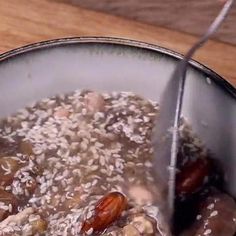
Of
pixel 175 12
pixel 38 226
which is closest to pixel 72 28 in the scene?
pixel 175 12

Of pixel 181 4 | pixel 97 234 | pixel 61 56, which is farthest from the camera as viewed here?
pixel 181 4

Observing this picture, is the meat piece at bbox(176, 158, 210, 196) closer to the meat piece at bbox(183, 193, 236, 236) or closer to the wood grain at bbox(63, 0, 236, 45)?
the meat piece at bbox(183, 193, 236, 236)

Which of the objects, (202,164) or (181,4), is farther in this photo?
(181,4)

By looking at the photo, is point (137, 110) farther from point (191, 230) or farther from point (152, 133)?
point (191, 230)

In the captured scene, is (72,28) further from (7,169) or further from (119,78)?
(7,169)

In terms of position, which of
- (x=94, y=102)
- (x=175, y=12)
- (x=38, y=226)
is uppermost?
(x=175, y=12)

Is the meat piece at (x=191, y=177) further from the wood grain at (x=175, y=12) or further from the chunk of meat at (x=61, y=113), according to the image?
the wood grain at (x=175, y=12)

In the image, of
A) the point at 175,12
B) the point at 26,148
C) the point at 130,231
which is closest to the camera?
the point at 130,231

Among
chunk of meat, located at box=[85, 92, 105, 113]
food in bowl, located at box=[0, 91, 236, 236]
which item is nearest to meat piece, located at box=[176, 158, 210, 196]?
food in bowl, located at box=[0, 91, 236, 236]

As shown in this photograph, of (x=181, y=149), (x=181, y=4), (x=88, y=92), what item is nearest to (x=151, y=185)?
(x=181, y=149)
